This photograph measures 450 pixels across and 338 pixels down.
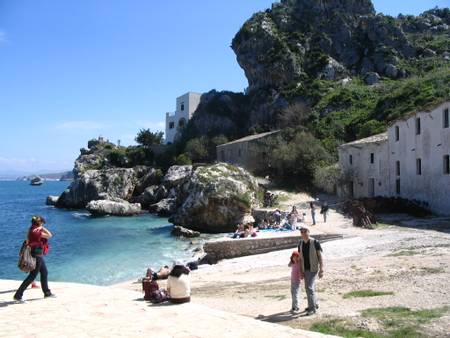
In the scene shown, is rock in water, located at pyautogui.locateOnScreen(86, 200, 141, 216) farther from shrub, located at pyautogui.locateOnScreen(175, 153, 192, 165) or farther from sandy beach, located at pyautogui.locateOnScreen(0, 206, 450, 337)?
sandy beach, located at pyautogui.locateOnScreen(0, 206, 450, 337)

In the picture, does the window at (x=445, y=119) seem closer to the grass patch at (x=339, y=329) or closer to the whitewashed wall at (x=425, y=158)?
the whitewashed wall at (x=425, y=158)

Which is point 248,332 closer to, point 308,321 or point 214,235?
point 308,321

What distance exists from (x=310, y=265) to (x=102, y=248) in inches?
1018

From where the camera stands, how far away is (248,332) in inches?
317

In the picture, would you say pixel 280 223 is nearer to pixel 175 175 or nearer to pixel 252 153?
pixel 252 153

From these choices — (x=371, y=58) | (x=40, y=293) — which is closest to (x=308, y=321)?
(x=40, y=293)

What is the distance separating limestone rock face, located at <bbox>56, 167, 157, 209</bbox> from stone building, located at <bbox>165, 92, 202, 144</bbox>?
24888 mm

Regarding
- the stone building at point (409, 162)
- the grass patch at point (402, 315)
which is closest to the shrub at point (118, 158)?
the stone building at point (409, 162)

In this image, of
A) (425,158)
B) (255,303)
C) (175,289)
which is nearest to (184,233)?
(425,158)

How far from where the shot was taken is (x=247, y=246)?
82.6ft

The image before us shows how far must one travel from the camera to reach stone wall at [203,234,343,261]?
2500 cm

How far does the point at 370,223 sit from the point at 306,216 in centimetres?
771

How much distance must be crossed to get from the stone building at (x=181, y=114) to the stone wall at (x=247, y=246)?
70.5 m

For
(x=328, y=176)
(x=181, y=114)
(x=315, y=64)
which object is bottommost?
(x=328, y=176)
